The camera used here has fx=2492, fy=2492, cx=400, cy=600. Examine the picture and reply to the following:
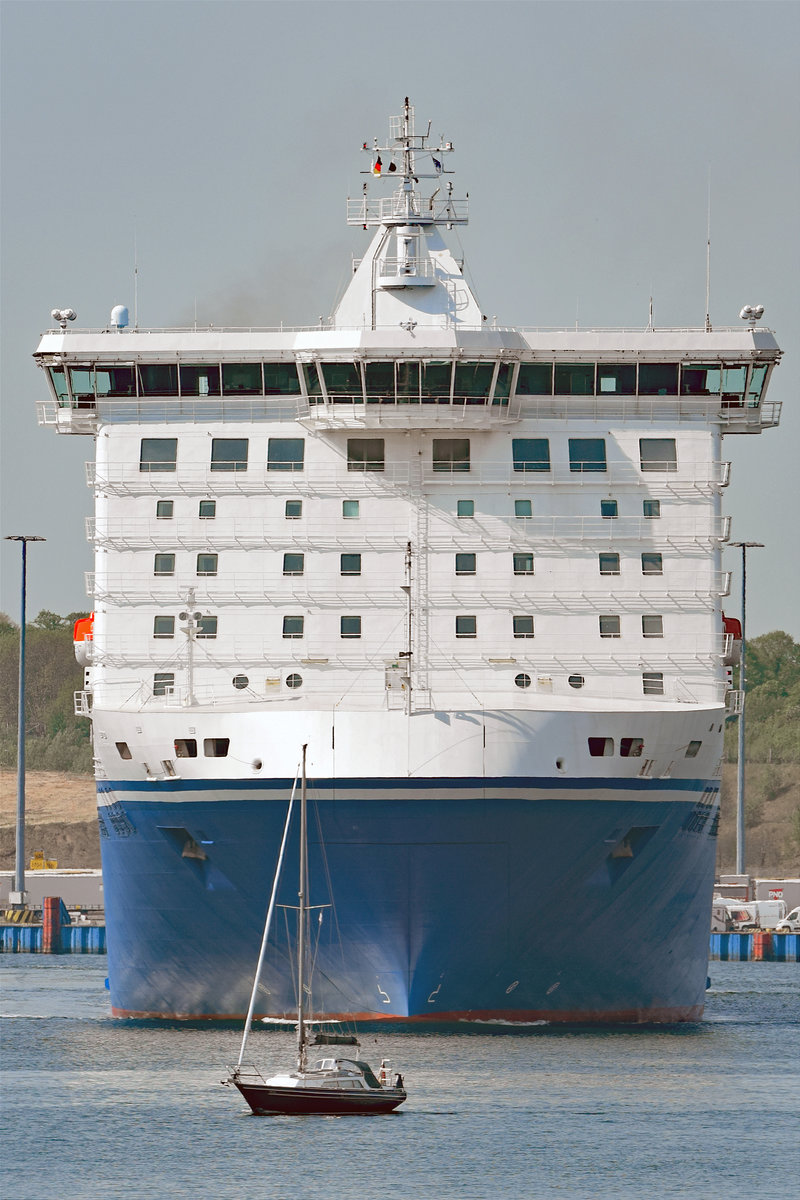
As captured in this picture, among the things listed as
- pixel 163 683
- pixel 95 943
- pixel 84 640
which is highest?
pixel 84 640

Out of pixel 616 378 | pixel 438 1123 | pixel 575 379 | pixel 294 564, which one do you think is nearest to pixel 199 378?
pixel 294 564

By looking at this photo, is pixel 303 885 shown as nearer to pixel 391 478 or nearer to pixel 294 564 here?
pixel 294 564

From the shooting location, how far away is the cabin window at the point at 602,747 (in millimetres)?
49438

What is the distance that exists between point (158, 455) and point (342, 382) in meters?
4.39

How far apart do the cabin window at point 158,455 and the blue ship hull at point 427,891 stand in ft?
22.7

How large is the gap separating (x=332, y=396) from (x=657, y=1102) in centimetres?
1692

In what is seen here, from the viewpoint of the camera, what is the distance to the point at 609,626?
52.5 meters

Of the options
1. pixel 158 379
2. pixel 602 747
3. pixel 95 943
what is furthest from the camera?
pixel 95 943

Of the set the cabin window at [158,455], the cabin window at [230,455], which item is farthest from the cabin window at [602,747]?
the cabin window at [158,455]

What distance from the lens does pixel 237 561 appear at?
52812 millimetres

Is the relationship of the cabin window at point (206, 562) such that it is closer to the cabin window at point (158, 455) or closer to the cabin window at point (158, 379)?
the cabin window at point (158, 455)

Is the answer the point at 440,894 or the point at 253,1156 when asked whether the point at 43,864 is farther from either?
the point at 253,1156

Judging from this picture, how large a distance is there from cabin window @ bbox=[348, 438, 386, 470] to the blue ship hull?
26.4 ft

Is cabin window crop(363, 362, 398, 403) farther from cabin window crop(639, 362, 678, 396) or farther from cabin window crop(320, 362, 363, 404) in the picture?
cabin window crop(639, 362, 678, 396)
